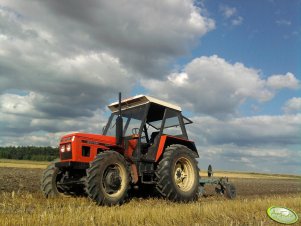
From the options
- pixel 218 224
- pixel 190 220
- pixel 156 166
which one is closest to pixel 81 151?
pixel 156 166

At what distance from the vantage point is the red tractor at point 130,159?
8.48 meters

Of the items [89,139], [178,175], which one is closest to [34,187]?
[89,139]

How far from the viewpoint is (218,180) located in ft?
40.0

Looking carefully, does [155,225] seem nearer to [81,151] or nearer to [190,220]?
[190,220]

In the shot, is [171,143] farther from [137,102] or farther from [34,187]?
[34,187]

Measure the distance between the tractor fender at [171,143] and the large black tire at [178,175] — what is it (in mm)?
151

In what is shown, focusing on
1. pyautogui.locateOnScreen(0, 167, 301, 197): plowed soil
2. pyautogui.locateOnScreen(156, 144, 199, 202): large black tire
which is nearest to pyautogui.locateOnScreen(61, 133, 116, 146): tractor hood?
pyautogui.locateOnScreen(156, 144, 199, 202): large black tire

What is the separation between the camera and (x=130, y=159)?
31.6 ft

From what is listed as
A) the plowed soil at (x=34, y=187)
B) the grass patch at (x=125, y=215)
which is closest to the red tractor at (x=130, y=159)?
the grass patch at (x=125, y=215)

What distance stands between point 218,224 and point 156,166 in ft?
13.3

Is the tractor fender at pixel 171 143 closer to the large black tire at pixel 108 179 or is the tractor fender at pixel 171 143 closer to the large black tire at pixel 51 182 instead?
the large black tire at pixel 108 179

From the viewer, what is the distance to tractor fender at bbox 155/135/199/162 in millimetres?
10146

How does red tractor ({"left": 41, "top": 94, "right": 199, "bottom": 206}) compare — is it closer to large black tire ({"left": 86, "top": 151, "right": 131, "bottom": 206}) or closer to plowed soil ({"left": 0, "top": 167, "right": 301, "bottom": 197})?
large black tire ({"left": 86, "top": 151, "right": 131, "bottom": 206})

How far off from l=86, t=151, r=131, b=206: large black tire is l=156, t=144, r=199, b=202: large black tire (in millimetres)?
1120
